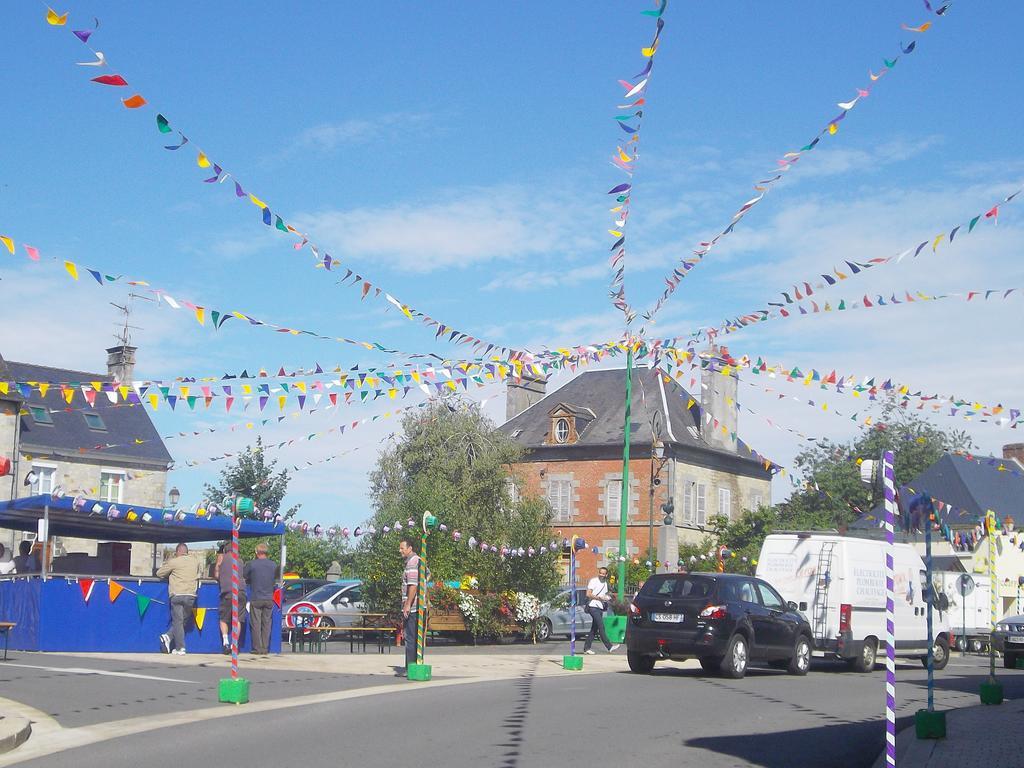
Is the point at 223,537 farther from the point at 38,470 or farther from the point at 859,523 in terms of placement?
the point at 859,523

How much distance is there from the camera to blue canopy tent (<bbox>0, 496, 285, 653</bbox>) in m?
18.9

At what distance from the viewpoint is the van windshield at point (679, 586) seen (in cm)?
1820

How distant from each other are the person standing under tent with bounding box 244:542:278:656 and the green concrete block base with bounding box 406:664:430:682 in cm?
420

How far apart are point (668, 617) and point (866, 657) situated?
15.9ft

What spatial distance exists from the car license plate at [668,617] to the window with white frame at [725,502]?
45877 mm

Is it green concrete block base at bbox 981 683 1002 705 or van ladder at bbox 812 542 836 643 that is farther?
van ladder at bbox 812 542 836 643

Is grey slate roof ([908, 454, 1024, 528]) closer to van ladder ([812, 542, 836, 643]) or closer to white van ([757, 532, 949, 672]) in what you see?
white van ([757, 532, 949, 672])

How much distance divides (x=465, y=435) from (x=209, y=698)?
38.9m

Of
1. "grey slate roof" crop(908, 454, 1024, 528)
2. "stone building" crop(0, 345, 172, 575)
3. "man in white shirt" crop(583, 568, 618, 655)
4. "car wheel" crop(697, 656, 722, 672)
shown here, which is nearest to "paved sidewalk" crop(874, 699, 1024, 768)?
"car wheel" crop(697, 656, 722, 672)

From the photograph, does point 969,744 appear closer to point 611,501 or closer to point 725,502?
point 611,501

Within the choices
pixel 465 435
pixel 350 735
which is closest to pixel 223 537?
pixel 350 735

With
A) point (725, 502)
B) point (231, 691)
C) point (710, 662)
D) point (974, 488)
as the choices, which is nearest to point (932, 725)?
point (231, 691)

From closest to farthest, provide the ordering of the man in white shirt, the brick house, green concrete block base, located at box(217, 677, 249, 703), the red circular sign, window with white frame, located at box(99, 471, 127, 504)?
green concrete block base, located at box(217, 677, 249, 703) < the red circular sign < the man in white shirt < window with white frame, located at box(99, 471, 127, 504) < the brick house

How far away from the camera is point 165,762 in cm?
870
